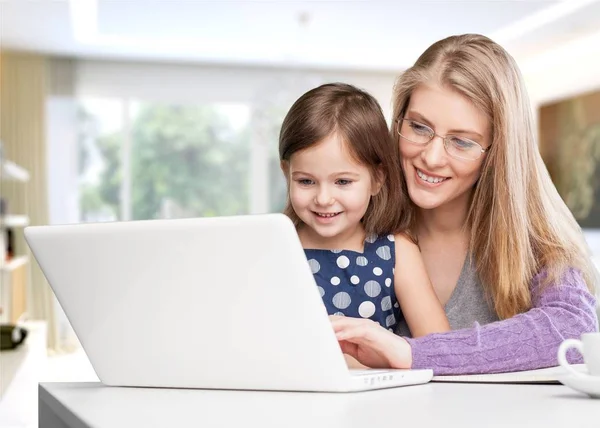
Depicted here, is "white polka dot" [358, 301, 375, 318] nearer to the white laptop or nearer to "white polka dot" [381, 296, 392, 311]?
"white polka dot" [381, 296, 392, 311]

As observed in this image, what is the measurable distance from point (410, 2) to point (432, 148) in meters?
4.67

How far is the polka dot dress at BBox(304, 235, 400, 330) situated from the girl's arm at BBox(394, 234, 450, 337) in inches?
0.7

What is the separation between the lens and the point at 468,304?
1.63 metres

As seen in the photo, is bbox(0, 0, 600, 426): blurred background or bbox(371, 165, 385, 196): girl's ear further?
bbox(0, 0, 600, 426): blurred background

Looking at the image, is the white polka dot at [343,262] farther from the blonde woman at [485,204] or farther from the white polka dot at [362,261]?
the blonde woman at [485,204]

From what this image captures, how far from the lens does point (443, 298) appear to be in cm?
170

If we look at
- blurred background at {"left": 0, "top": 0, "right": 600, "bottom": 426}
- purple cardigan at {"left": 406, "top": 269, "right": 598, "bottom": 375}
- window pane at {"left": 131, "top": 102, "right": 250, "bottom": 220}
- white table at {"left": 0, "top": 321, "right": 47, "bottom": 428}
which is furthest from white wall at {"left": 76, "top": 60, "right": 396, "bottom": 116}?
purple cardigan at {"left": 406, "top": 269, "right": 598, "bottom": 375}

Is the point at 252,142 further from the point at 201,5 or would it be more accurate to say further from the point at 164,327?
the point at 164,327

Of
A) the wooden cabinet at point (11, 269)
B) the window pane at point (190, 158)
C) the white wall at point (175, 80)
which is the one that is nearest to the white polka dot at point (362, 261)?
the wooden cabinet at point (11, 269)

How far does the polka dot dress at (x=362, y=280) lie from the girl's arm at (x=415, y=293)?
0.02 m

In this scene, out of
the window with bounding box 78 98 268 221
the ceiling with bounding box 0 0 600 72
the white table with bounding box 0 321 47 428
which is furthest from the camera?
the window with bounding box 78 98 268 221

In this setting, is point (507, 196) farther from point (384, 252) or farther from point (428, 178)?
point (384, 252)

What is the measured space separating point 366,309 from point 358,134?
0.33m

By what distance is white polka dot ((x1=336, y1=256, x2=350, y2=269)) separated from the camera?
5.39ft
